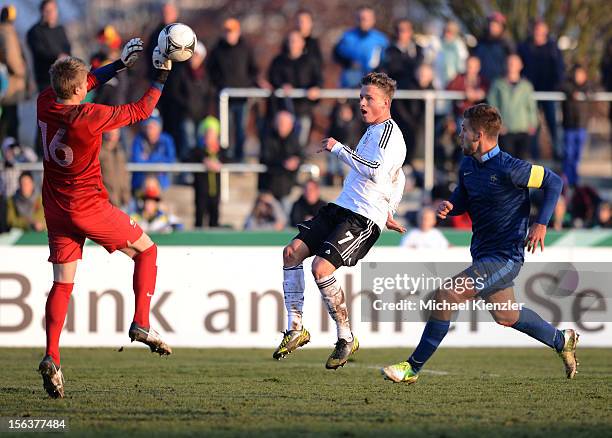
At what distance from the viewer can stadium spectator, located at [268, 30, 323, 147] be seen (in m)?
18.7

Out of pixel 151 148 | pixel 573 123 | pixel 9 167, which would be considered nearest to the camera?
pixel 9 167

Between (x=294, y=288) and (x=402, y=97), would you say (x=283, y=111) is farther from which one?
(x=294, y=288)

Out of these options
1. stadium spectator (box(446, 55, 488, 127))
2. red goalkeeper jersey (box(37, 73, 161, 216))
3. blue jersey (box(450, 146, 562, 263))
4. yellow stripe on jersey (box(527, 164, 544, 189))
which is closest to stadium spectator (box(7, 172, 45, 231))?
stadium spectator (box(446, 55, 488, 127))

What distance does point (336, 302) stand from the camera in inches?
413

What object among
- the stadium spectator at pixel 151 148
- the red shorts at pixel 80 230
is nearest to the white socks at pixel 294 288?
the red shorts at pixel 80 230

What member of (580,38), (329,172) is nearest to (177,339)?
(329,172)

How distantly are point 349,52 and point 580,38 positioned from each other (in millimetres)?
8116

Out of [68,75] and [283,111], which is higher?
[68,75]

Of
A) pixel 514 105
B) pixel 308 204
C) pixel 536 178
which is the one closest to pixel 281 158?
pixel 308 204

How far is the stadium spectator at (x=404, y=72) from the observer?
1845cm

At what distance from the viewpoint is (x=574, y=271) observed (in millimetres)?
16297

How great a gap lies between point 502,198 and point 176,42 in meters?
2.77

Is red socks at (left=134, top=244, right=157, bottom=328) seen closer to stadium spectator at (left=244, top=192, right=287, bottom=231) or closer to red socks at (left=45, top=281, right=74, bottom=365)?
red socks at (left=45, top=281, right=74, bottom=365)

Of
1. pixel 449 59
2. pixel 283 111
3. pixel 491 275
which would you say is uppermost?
pixel 449 59
